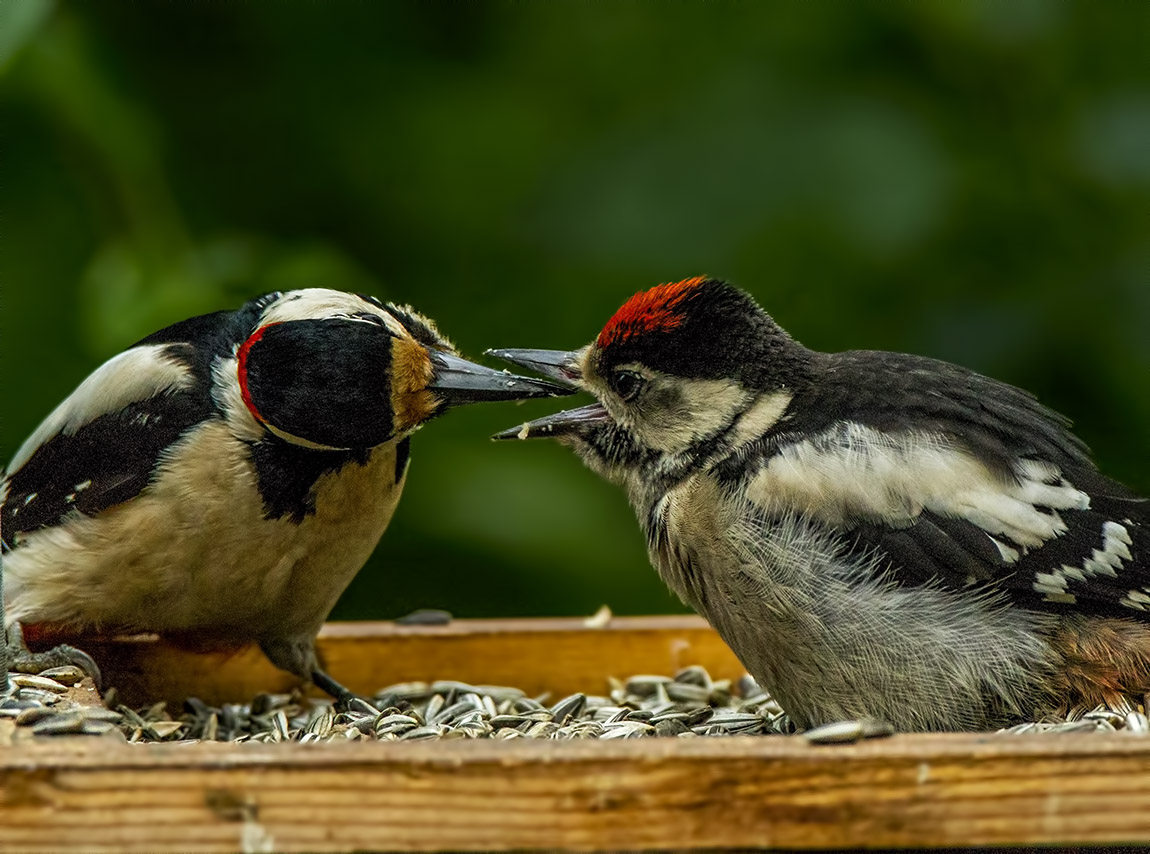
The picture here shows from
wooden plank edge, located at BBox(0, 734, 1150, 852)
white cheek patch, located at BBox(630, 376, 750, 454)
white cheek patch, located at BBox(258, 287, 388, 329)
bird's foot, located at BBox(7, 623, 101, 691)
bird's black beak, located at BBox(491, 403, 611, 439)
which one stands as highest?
white cheek patch, located at BBox(258, 287, 388, 329)

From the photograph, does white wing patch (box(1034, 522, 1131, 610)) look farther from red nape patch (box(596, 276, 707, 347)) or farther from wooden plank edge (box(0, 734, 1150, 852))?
red nape patch (box(596, 276, 707, 347))

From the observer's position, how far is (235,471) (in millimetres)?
2762

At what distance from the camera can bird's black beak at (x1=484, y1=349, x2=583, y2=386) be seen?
2943 millimetres

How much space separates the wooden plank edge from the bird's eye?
1158 mm

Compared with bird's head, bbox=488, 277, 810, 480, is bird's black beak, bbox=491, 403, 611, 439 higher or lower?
lower

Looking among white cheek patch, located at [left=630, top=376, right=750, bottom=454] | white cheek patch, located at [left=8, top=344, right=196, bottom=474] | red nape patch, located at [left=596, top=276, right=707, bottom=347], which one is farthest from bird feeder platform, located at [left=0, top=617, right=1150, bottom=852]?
white cheek patch, located at [left=8, top=344, right=196, bottom=474]

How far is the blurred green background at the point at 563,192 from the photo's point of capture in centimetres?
368

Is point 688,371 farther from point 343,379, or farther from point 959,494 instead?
point 343,379

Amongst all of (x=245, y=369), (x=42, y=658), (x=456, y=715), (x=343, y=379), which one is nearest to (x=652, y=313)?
(x=343, y=379)

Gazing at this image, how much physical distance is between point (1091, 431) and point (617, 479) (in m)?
1.63

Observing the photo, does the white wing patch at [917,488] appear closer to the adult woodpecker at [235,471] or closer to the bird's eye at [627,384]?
the bird's eye at [627,384]

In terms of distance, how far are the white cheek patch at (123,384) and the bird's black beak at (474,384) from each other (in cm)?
59

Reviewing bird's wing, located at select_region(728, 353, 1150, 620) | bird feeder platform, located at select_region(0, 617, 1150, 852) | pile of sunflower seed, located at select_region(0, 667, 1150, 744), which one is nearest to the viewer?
bird feeder platform, located at select_region(0, 617, 1150, 852)

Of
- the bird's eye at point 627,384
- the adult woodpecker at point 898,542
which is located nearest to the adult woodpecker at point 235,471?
the bird's eye at point 627,384
